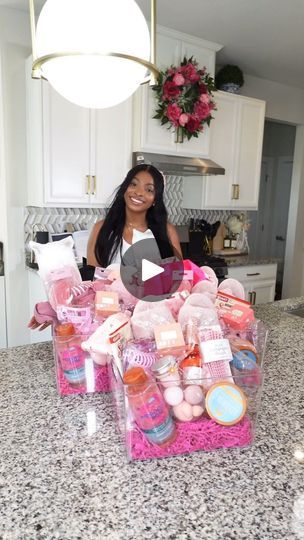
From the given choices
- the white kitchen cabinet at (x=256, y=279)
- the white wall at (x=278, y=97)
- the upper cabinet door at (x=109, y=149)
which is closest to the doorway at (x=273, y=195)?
the white wall at (x=278, y=97)

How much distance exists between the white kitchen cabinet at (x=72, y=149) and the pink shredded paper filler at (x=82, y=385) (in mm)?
1887

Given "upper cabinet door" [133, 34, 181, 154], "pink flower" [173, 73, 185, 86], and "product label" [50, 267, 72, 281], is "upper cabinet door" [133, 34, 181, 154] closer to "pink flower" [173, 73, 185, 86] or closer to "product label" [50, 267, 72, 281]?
"pink flower" [173, 73, 185, 86]

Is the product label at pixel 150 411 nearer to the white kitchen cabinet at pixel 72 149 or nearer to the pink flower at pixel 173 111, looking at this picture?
the white kitchen cabinet at pixel 72 149

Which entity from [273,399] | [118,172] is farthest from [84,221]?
[273,399]

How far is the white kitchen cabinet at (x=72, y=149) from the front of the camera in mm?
2590

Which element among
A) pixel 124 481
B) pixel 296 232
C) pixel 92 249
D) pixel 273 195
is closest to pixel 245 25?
pixel 92 249

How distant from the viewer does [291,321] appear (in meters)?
1.71

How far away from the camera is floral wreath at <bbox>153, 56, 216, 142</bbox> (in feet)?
9.37

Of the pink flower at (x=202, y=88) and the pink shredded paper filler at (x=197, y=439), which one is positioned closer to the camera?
the pink shredded paper filler at (x=197, y=439)

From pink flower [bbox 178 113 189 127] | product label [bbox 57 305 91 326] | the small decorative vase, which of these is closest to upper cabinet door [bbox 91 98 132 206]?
pink flower [bbox 178 113 189 127]

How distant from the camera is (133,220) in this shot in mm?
2438

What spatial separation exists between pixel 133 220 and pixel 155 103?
1.06 metres

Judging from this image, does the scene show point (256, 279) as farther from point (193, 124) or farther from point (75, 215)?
point (75, 215)

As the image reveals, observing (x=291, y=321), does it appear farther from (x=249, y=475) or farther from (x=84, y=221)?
(x=84, y=221)
